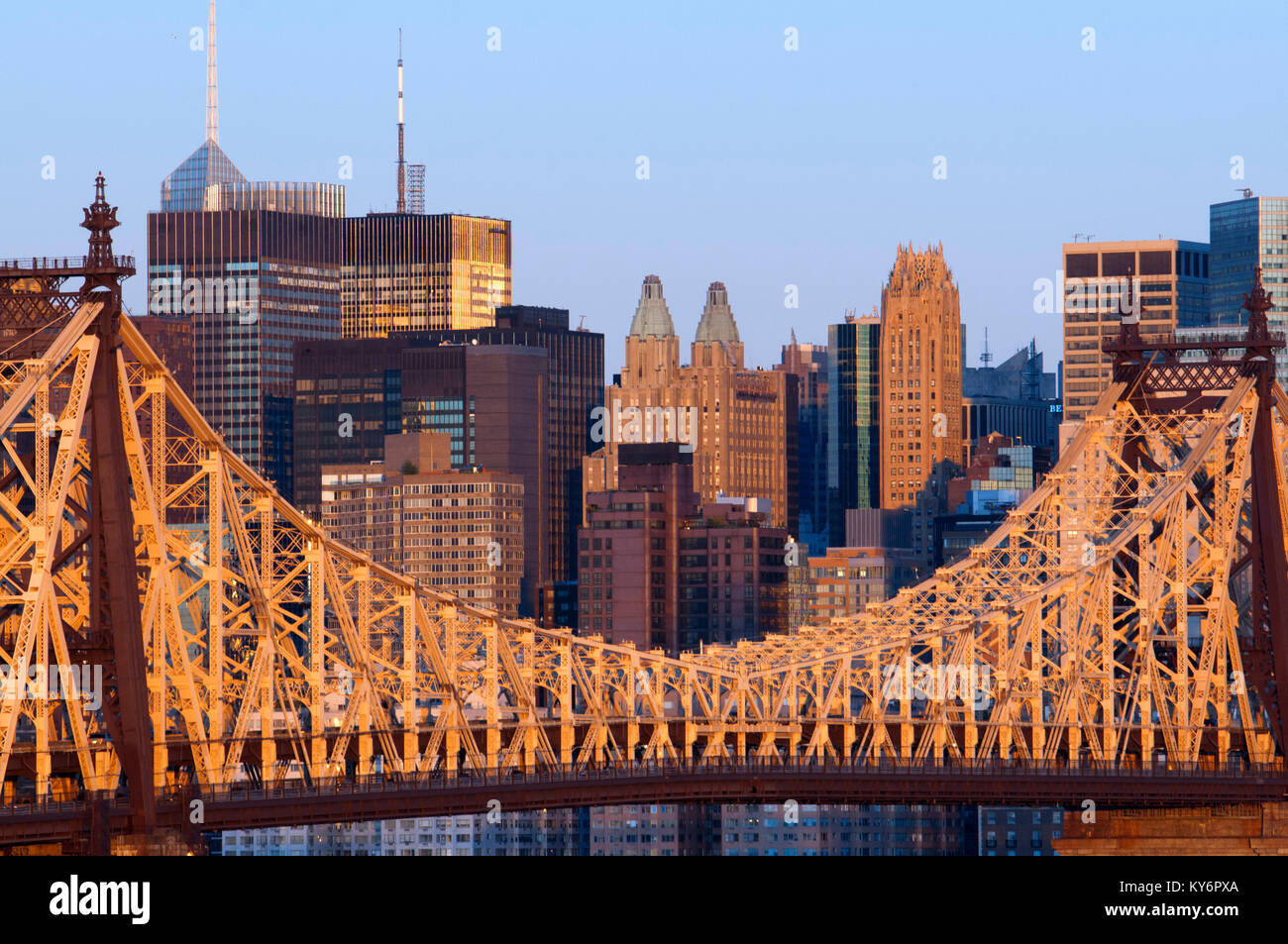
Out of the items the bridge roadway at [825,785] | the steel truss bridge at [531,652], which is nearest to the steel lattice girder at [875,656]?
the steel truss bridge at [531,652]

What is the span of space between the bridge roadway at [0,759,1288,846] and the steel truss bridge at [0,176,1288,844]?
0.19 meters

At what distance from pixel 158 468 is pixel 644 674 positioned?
43944 millimetres

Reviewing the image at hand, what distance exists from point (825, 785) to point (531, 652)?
14.4 meters

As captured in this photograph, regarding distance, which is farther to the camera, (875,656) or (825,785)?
(875,656)

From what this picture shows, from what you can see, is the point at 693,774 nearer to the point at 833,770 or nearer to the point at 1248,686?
the point at 833,770

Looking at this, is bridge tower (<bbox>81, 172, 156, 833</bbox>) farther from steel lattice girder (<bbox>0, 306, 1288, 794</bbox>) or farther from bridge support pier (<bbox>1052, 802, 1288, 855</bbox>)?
bridge support pier (<bbox>1052, 802, 1288, 855</bbox>)

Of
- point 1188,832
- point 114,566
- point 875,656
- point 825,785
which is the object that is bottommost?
point 1188,832

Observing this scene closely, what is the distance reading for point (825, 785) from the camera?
148875 mm

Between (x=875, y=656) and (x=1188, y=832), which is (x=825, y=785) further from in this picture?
(x=1188, y=832)

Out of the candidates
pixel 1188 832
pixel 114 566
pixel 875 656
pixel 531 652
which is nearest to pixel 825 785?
pixel 875 656

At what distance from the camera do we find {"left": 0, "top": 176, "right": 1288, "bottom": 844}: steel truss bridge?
354 feet

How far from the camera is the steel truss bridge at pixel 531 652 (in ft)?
354

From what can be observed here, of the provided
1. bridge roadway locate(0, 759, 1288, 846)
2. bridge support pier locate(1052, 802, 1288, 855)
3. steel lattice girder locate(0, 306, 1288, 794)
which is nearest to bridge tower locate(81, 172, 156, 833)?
steel lattice girder locate(0, 306, 1288, 794)
